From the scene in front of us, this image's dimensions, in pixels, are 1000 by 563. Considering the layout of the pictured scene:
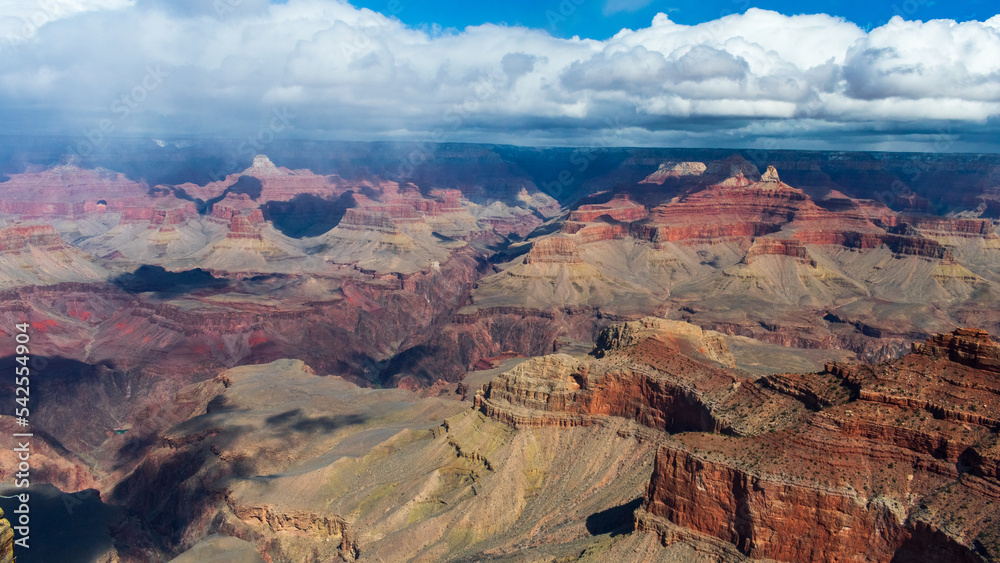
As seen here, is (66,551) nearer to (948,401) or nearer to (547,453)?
(547,453)

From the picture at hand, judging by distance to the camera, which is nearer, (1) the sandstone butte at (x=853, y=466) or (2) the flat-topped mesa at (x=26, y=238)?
(1) the sandstone butte at (x=853, y=466)

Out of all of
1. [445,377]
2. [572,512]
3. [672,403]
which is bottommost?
[445,377]

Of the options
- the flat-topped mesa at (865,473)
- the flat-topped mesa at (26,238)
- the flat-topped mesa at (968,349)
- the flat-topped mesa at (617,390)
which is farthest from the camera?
the flat-topped mesa at (26,238)

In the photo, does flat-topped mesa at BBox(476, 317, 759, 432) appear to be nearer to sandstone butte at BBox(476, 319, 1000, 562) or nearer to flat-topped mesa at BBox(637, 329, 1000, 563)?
sandstone butte at BBox(476, 319, 1000, 562)

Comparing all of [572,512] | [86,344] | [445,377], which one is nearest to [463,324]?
[445,377]

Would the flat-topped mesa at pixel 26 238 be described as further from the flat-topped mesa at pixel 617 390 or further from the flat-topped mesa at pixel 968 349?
the flat-topped mesa at pixel 968 349

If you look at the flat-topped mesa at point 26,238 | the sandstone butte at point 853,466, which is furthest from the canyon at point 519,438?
the flat-topped mesa at point 26,238

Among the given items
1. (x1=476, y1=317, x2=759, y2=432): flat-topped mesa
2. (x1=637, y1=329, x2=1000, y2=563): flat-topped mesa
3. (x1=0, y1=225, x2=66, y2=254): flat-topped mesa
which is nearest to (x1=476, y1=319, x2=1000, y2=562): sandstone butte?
(x1=637, y1=329, x2=1000, y2=563): flat-topped mesa
